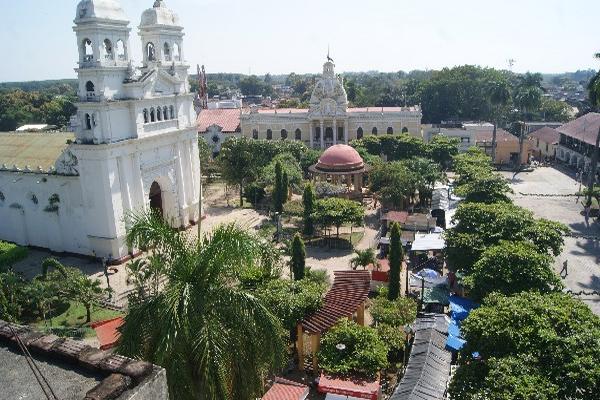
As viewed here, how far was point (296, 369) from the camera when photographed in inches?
790

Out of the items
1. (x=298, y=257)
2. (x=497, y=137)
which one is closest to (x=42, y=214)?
(x=298, y=257)

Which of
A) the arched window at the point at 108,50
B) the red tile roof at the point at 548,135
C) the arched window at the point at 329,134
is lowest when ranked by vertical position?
the red tile roof at the point at 548,135

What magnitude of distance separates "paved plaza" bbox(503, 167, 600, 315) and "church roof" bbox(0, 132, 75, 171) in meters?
32.3

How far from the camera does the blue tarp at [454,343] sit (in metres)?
19.7

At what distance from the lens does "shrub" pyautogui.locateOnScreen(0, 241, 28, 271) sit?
30.3 meters

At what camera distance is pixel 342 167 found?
4606 cm

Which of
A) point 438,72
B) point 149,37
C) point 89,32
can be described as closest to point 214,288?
point 89,32

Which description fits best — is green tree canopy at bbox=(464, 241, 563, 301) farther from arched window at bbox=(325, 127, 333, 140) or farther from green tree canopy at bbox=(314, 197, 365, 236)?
arched window at bbox=(325, 127, 333, 140)

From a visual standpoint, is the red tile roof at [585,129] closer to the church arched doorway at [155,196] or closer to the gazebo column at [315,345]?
the church arched doorway at [155,196]

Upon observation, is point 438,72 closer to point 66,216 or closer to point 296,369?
point 66,216

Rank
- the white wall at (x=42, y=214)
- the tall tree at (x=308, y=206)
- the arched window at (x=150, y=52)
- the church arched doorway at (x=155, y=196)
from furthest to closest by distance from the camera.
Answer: the church arched doorway at (x=155, y=196), the arched window at (x=150, y=52), the tall tree at (x=308, y=206), the white wall at (x=42, y=214)

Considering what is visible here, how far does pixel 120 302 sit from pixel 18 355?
19916 millimetres

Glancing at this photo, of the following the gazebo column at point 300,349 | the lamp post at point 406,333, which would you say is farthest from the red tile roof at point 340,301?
the lamp post at point 406,333

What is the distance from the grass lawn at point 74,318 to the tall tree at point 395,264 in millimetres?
13055
